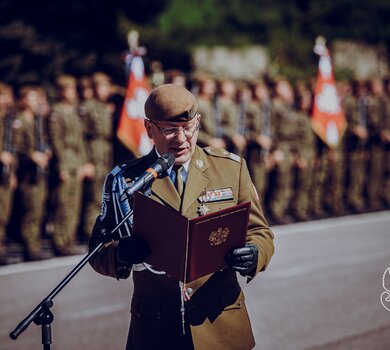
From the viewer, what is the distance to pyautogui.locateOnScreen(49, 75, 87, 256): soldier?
38.7ft

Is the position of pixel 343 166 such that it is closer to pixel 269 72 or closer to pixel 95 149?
pixel 95 149

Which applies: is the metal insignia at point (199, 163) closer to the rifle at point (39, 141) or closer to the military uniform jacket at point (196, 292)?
the military uniform jacket at point (196, 292)

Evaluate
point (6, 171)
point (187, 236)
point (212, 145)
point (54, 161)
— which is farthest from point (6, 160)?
point (187, 236)

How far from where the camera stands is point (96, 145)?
41.1 ft

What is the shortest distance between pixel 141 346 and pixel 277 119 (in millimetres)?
11008

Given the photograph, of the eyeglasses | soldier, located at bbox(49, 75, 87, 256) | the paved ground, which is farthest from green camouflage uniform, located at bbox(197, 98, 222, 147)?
the eyeglasses

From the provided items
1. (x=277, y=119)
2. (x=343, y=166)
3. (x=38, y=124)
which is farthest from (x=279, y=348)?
(x=343, y=166)

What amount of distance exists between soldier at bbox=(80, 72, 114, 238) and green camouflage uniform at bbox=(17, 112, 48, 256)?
3.00 ft

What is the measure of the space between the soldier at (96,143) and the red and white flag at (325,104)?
13.1 ft

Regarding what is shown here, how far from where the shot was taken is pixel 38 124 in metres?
11.5

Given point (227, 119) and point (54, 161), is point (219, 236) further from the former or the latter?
point (227, 119)

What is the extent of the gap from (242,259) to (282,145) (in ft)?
37.0

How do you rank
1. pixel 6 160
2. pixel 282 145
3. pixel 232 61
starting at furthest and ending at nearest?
pixel 232 61, pixel 282 145, pixel 6 160

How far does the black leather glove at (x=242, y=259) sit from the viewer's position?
3750mm
